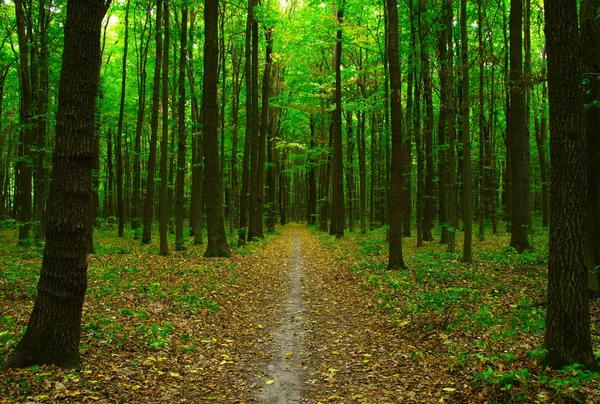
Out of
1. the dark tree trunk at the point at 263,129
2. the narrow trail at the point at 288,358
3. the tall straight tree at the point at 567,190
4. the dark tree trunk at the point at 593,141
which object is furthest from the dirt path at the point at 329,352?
the dark tree trunk at the point at 263,129

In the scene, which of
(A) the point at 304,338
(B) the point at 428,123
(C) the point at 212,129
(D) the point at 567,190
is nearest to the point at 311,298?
(A) the point at 304,338

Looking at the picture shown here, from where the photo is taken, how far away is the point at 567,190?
170 inches

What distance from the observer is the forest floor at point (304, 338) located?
4.46m

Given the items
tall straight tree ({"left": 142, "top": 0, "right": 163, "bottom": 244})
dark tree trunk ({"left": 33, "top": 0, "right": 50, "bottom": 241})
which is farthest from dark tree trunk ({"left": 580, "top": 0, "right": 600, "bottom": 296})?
dark tree trunk ({"left": 33, "top": 0, "right": 50, "bottom": 241})

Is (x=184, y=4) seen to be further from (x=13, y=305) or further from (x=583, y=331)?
(x=583, y=331)

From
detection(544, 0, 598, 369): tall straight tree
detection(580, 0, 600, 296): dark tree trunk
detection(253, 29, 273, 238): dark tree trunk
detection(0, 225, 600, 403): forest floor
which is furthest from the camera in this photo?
detection(253, 29, 273, 238): dark tree trunk

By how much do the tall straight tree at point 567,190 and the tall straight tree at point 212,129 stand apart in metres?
11.7

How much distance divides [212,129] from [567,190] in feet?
40.1

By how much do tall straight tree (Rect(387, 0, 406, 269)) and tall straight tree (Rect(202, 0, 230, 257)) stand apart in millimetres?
6526

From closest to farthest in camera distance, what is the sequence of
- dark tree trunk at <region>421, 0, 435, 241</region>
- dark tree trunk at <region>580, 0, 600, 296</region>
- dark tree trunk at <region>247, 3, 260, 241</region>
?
dark tree trunk at <region>580, 0, 600, 296</region>, dark tree trunk at <region>421, 0, 435, 241</region>, dark tree trunk at <region>247, 3, 260, 241</region>

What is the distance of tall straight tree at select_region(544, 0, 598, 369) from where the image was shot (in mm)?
4297

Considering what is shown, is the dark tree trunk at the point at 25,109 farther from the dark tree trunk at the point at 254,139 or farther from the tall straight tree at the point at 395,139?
the tall straight tree at the point at 395,139

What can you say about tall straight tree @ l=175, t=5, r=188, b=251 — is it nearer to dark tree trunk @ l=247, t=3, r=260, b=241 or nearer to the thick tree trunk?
dark tree trunk @ l=247, t=3, r=260, b=241

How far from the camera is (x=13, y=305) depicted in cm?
717
